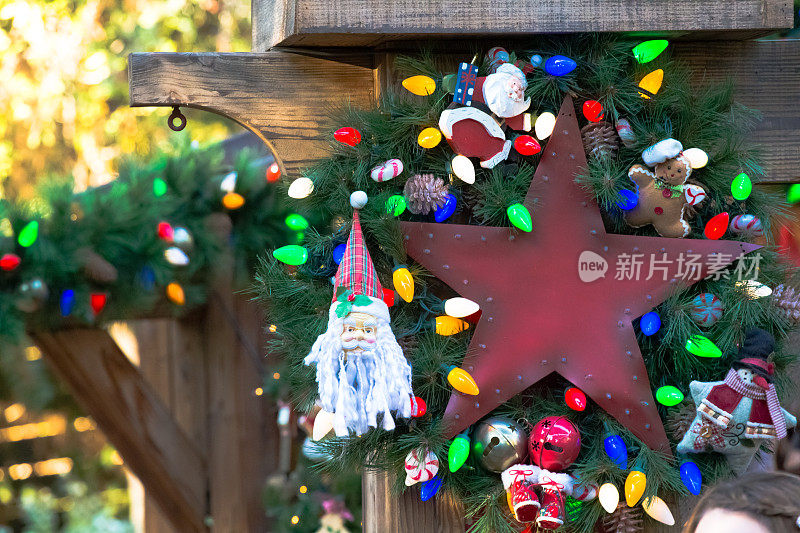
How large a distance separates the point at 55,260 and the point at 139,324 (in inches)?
30.5

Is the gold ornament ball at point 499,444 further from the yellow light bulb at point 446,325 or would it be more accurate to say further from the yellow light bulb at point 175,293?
the yellow light bulb at point 175,293

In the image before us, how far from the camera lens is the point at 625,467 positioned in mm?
1168

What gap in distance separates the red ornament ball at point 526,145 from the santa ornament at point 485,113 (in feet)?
0.09

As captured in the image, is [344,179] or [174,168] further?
[174,168]

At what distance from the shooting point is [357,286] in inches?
41.1

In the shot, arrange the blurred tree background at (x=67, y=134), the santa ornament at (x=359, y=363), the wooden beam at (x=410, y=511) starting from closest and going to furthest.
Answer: the santa ornament at (x=359, y=363), the wooden beam at (x=410, y=511), the blurred tree background at (x=67, y=134)

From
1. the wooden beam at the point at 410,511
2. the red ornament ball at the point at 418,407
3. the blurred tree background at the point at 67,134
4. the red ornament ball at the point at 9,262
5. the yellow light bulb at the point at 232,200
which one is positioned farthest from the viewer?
the blurred tree background at the point at 67,134

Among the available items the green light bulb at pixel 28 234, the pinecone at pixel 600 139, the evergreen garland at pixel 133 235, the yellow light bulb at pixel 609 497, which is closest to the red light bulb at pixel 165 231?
the evergreen garland at pixel 133 235

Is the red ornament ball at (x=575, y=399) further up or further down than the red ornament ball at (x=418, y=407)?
further down

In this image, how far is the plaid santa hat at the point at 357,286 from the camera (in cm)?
103

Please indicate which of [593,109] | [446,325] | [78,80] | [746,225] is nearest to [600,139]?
[593,109]

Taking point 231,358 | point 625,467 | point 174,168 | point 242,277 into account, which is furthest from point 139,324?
point 625,467

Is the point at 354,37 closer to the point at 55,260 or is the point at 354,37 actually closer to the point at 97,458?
the point at 55,260

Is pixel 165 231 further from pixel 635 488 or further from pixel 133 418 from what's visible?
pixel 635 488
